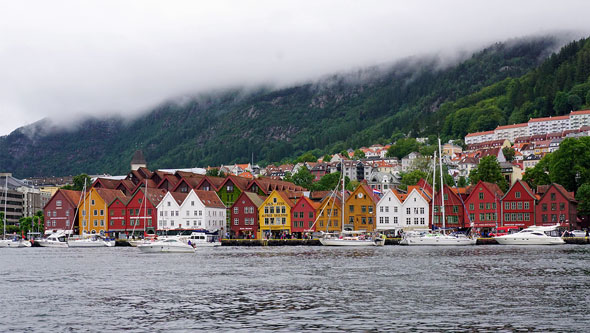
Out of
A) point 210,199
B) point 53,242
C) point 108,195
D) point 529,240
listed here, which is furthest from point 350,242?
point 108,195

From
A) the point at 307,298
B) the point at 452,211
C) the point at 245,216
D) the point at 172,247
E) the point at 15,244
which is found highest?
the point at 452,211

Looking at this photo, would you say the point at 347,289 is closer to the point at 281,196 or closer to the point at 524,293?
the point at 524,293

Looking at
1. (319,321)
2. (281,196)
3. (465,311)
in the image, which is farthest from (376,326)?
(281,196)

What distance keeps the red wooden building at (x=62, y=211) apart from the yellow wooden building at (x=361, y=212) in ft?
183

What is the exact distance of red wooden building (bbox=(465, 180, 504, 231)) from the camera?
122 metres

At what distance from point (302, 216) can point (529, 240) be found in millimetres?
43865

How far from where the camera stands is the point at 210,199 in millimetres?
141125

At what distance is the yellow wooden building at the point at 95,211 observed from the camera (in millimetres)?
143625

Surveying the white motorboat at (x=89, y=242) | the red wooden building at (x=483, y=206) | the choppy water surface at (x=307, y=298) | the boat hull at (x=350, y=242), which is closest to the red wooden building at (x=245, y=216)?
the white motorboat at (x=89, y=242)

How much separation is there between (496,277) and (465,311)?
1609 cm

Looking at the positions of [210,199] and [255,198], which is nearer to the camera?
[210,199]

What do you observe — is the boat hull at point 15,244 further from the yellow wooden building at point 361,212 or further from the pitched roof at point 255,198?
the yellow wooden building at point 361,212

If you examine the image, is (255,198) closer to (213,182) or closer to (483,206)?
(213,182)

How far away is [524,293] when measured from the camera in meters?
38.0
